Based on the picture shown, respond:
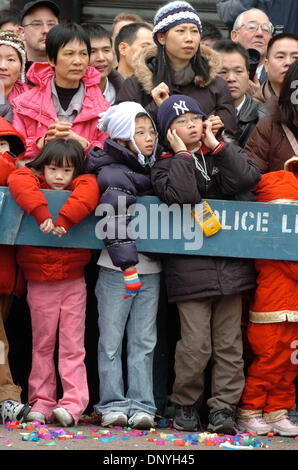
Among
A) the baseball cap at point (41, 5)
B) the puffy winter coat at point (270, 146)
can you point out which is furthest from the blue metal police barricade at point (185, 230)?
the baseball cap at point (41, 5)

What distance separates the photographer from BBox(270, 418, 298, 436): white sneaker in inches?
240

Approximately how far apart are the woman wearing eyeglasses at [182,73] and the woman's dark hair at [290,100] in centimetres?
31

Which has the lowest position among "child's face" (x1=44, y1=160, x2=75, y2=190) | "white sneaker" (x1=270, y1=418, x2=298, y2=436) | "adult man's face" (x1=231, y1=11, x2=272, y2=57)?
"white sneaker" (x1=270, y1=418, x2=298, y2=436)

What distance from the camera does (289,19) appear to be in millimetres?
9516

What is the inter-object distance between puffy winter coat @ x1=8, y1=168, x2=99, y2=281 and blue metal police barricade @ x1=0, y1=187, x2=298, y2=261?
86 millimetres

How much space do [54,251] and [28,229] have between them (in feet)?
0.65

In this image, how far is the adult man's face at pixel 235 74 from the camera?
7168 millimetres

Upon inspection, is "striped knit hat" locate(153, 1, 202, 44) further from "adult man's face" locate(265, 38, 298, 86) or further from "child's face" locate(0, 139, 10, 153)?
"child's face" locate(0, 139, 10, 153)

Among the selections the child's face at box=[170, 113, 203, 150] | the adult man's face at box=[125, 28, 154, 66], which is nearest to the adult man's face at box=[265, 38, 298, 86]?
the adult man's face at box=[125, 28, 154, 66]

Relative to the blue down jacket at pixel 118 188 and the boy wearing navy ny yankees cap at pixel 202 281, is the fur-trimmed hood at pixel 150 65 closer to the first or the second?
the boy wearing navy ny yankees cap at pixel 202 281

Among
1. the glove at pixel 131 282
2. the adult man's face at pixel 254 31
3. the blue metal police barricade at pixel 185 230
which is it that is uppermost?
the adult man's face at pixel 254 31
